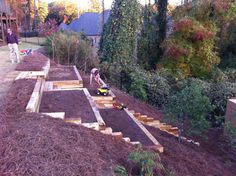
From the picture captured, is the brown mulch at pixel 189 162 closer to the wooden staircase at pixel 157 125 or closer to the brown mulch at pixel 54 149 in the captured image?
the brown mulch at pixel 54 149

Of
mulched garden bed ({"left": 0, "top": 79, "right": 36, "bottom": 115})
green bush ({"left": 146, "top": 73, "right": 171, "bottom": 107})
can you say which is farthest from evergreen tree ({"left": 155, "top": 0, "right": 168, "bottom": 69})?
mulched garden bed ({"left": 0, "top": 79, "right": 36, "bottom": 115})

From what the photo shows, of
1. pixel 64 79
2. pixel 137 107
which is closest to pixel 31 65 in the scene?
pixel 64 79

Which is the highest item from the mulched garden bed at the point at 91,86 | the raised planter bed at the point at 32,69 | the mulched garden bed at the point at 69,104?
the raised planter bed at the point at 32,69

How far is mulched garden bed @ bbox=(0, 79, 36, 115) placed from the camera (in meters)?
5.27

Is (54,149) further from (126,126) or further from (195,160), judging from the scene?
(195,160)

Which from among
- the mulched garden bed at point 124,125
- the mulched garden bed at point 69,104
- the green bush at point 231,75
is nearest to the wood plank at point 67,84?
the mulched garden bed at point 69,104

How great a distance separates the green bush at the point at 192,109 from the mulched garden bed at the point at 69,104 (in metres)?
2.20

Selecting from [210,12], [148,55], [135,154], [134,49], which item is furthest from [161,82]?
[135,154]

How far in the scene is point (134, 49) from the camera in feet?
52.2

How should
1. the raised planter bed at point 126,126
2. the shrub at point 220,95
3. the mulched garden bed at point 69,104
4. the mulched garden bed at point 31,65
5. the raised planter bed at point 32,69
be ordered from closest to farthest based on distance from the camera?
the raised planter bed at point 126,126 → the mulched garden bed at point 69,104 → the raised planter bed at point 32,69 → the mulched garden bed at point 31,65 → the shrub at point 220,95

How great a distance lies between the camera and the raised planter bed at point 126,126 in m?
5.64

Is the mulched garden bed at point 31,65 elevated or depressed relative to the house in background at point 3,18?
depressed

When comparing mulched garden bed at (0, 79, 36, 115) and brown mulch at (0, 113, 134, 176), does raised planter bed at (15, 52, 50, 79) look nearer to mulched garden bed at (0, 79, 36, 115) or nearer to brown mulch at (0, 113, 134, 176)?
mulched garden bed at (0, 79, 36, 115)

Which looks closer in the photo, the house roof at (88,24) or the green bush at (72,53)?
the green bush at (72,53)
